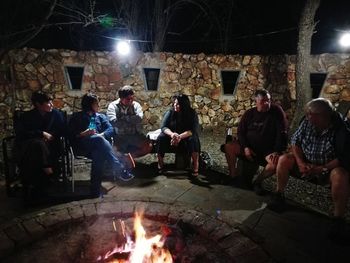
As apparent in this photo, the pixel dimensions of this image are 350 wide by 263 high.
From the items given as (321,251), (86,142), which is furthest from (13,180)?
(321,251)

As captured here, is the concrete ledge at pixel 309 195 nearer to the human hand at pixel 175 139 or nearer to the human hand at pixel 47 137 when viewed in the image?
the human hand at pixel 175 139

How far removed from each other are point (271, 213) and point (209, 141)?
14.3 ft

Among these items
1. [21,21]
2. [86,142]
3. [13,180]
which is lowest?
[13,180]

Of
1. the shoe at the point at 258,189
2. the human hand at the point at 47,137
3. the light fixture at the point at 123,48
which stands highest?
the light fixture at the point at 123,48

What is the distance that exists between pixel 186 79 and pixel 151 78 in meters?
1.07

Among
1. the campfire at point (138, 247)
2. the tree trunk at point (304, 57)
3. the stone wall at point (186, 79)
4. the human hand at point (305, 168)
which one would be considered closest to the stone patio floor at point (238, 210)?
the human hand at point (305, 168)

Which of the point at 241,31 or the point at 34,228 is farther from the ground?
the point at 241,31

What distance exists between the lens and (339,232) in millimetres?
3312

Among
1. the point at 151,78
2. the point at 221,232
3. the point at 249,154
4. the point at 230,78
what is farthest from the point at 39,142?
the point at 230,78

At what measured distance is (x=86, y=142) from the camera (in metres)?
4.50

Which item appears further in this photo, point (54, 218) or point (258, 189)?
point (258, 189)

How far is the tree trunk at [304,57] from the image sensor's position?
7.89m

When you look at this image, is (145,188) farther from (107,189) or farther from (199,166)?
(199,166)

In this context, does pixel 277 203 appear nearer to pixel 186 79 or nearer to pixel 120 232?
pixel 120 232
